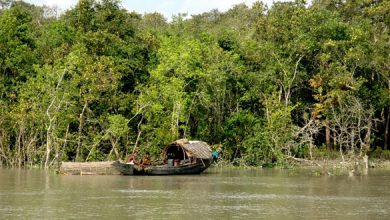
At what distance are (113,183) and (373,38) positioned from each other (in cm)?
1990

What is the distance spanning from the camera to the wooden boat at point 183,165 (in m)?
30.7

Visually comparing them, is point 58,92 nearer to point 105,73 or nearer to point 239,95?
point 105,73

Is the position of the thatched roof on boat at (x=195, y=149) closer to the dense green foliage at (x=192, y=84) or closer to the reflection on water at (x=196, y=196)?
the reflection on water at (x=196, y=196)

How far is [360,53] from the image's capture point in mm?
37031

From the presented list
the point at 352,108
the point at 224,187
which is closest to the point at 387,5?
the point at 352,108

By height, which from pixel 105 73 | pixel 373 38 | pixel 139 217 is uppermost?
pixel 373 38

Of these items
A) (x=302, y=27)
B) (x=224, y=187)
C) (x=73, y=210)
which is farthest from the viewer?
(x=302, y=27)

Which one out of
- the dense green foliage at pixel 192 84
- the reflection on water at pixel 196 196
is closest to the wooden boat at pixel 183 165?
the reflection on water at pixel 196 196

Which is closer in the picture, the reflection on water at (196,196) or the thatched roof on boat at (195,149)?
the reflection on water at (196,196)

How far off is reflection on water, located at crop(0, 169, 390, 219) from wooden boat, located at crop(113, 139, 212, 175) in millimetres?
689

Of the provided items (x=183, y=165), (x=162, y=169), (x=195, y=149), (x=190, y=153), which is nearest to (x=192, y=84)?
(x=195, y=149)

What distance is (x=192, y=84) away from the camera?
129 feet

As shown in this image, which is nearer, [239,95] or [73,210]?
[73,210]

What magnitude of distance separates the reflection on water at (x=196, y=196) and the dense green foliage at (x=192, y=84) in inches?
222
